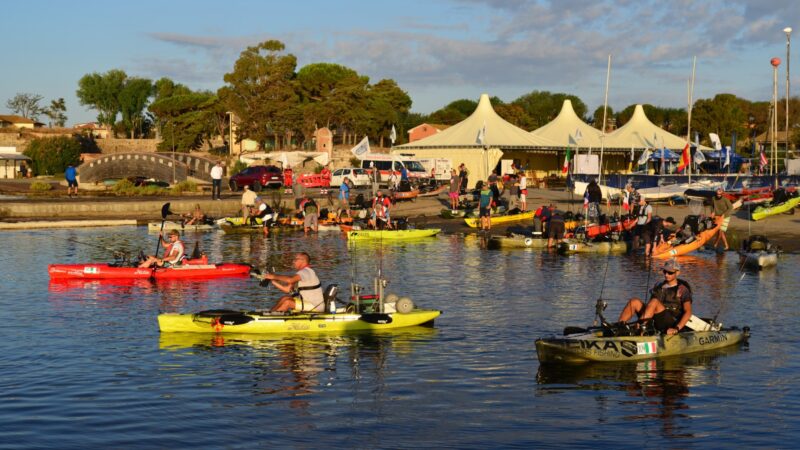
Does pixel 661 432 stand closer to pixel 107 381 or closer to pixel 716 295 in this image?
pixel 107 381

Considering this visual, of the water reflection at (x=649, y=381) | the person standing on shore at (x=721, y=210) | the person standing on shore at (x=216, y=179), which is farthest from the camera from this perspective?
the person standing on shore at (x=216, y=179)

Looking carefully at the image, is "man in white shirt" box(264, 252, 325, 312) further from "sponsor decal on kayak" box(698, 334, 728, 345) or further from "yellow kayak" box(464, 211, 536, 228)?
"yellow kayak" box(464, 211, 536, 228)

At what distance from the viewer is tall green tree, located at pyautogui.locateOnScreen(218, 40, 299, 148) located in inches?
3573

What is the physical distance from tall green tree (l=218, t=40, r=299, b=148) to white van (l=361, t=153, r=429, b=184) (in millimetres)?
32583

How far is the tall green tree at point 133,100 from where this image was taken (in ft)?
420

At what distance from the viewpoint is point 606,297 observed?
2491 centimetres

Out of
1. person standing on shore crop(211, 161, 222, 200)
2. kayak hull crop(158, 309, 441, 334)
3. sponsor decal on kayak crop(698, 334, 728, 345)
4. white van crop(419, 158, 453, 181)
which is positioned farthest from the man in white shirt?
white van crop(419, 158, 453, 181)

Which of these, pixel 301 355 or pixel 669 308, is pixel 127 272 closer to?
pixel 301 355

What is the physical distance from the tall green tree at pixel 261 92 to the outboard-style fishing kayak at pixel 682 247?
6298 centimetres

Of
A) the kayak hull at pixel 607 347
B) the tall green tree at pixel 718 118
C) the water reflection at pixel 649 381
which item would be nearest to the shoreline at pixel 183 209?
the kayak hull at pixel 607 347

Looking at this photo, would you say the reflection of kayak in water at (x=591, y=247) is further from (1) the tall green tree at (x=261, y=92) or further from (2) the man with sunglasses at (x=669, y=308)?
(1) the tall green tree at (x=261, y=92)

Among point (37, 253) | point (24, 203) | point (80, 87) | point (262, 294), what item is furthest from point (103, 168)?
point (80, 87)

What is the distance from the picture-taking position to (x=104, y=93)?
130 meters

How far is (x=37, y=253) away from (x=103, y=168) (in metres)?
35.1
